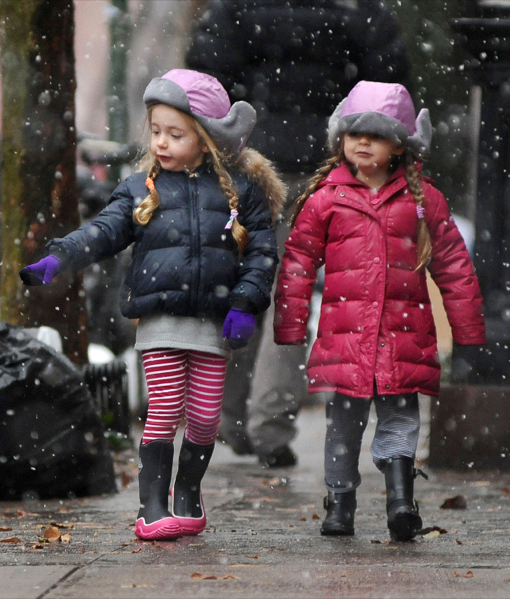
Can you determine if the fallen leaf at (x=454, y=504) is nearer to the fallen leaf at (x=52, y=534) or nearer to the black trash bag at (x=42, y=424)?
the black trash bag at (x=42, y=424)

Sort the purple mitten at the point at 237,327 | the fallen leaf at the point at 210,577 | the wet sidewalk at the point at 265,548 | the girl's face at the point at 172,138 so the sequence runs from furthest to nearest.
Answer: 1. the girl's face at the point at 172,138
2. the purple mitten at the point at 237,327
3. the fallen leaf at the point at 210,577
4. the wet sidewalk at the point at 265,548

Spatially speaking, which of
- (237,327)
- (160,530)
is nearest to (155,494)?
(160,530)

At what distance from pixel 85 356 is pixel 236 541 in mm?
3052

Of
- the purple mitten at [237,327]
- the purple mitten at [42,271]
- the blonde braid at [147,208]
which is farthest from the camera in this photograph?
the blonde braid at [147,208]

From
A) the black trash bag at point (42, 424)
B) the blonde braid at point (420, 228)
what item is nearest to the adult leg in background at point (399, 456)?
the blonde braid at point (420, 228)

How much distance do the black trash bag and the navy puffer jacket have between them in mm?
1082

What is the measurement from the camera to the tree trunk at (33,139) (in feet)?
22.4

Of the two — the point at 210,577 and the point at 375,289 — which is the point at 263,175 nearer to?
the point at 375,289

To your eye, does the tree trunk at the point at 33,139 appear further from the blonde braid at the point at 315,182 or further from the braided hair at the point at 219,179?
the blonde braid at the point at 315,182

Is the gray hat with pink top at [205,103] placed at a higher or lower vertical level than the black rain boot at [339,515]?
higher

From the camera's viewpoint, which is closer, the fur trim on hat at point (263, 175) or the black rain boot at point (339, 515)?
the black rain boot at point (339, 515)

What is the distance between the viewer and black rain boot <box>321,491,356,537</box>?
15.4 ft

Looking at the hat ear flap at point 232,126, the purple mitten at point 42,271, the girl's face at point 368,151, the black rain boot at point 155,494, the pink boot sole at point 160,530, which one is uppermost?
the hat ear flap at point 232,126

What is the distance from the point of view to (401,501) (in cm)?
459
